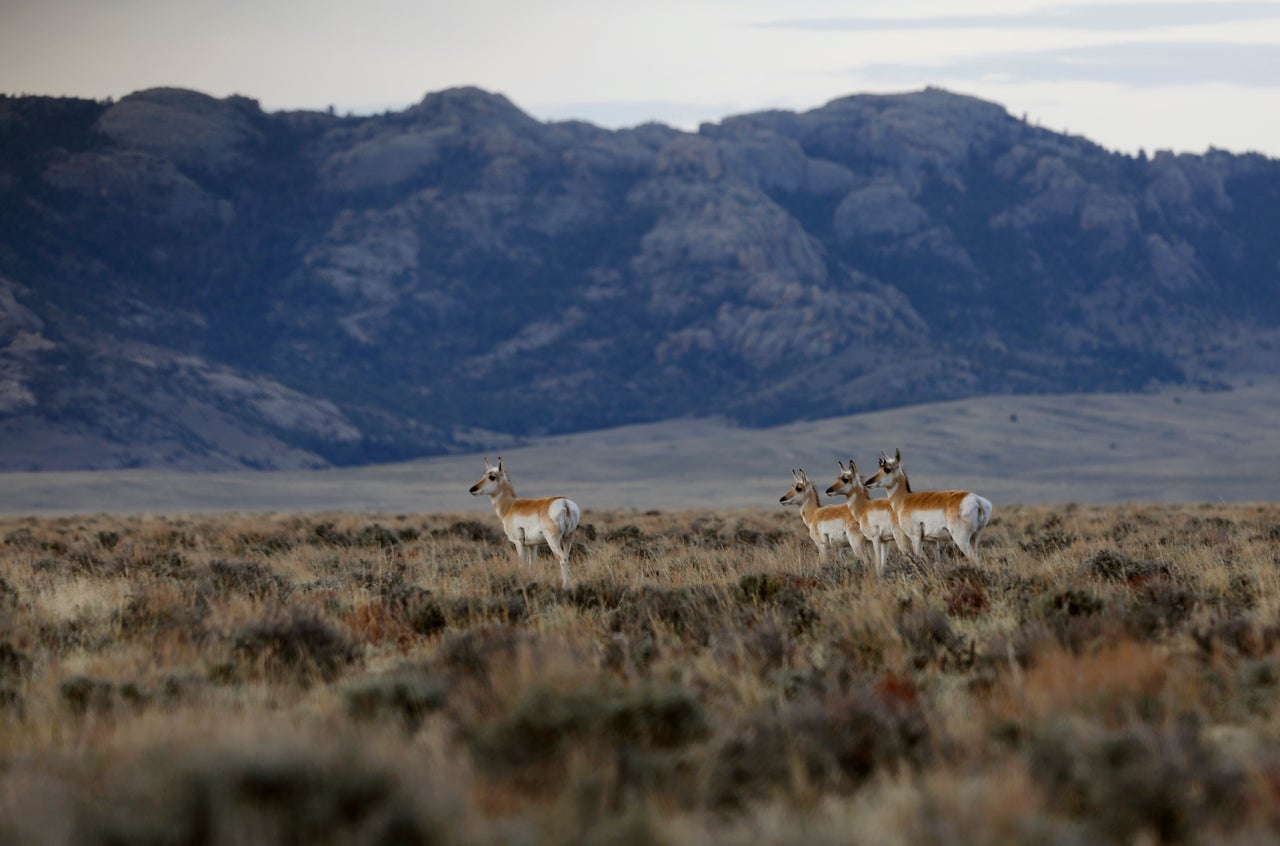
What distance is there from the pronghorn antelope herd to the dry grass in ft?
7.15

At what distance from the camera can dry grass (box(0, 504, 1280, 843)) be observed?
18.1 ft

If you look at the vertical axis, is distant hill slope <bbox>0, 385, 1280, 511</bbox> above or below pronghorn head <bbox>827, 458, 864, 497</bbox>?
below

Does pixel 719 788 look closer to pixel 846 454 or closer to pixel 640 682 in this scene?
pixel 640 682

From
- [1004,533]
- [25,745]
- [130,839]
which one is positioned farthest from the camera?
[1004,533]

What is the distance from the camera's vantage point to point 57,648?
10633mm

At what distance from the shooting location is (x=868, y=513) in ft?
58.4

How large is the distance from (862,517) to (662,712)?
446 inches

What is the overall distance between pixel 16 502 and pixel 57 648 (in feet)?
405

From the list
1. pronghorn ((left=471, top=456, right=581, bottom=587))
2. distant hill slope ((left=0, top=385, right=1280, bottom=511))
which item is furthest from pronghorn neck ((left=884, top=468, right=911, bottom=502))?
distant hill slope ((left=0, top=385, right=1280, bottom=511))

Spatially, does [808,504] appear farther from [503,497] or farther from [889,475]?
[503,497]

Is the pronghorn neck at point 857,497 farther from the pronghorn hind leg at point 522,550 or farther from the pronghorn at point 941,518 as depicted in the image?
the pronghorn hind leg at point 522,550

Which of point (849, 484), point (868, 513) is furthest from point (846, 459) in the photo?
point (868, 513)

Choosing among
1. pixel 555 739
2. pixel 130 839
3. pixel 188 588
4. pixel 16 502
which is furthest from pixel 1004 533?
pixel 16 502

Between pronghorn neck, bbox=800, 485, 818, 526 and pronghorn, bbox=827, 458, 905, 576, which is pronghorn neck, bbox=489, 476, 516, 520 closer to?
pronghorn neck, bbox=800, 485, 818, 526
